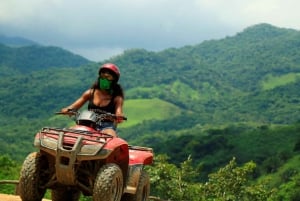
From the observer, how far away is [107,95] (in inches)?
303

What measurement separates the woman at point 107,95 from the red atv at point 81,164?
0.41 m

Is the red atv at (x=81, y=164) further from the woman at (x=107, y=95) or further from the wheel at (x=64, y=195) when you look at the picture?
the wheel at (x=64, y=195)

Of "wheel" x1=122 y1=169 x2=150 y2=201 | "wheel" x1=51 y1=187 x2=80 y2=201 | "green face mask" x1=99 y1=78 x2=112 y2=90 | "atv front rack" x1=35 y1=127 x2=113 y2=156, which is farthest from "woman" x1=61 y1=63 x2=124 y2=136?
"wheel" x1=51 y1=187 x2=80 y2=201

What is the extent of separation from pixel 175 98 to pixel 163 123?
31.0 meters

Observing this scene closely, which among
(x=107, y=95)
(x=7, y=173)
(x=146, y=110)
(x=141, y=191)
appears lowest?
(x=146, y=110)

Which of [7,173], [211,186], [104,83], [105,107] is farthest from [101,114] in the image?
[211,186]

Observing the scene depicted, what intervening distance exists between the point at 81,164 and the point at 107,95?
160 cm

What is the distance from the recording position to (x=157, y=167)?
35.5 metres

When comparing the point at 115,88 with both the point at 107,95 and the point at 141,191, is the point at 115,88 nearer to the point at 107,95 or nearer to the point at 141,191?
the point at 107,95

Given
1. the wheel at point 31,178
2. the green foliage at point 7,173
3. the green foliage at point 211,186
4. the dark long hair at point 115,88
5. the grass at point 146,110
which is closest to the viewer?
the wheel at point 31,178

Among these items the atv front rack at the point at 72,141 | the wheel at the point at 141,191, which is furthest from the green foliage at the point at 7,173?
the atv front rack at the point at 72,141

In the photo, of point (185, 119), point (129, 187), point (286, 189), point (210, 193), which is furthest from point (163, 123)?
point (129, 187)

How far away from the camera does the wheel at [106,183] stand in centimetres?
614

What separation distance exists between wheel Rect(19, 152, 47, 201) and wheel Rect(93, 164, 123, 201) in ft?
2.62
